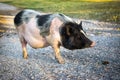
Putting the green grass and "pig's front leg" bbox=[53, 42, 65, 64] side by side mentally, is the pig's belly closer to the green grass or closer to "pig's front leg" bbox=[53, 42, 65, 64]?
"pig's front leg" bbox=[53, 42, 65, 64]

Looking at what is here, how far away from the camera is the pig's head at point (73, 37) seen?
4434mm

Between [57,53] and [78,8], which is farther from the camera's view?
[78,8]

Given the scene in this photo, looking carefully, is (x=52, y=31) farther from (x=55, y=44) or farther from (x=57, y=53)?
(x=57, y=53)

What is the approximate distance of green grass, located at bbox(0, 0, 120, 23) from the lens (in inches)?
279

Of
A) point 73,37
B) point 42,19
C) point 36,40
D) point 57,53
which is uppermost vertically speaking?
point 42,19

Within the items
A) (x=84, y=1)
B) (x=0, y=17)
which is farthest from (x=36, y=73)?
(x=0, y=17)

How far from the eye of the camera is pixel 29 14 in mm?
4965

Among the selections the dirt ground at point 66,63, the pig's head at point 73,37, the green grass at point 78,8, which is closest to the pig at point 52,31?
the pig's head at point 73,37

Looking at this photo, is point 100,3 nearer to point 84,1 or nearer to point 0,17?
point 84,1

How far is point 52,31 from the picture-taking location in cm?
459

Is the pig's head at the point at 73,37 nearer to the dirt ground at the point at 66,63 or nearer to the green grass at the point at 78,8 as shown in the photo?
the dirt ground at the point at 66,63

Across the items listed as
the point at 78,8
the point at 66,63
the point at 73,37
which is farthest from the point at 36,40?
the point at 78,8

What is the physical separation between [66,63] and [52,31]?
456 mm

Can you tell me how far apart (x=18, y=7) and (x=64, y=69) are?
10.8 feet
